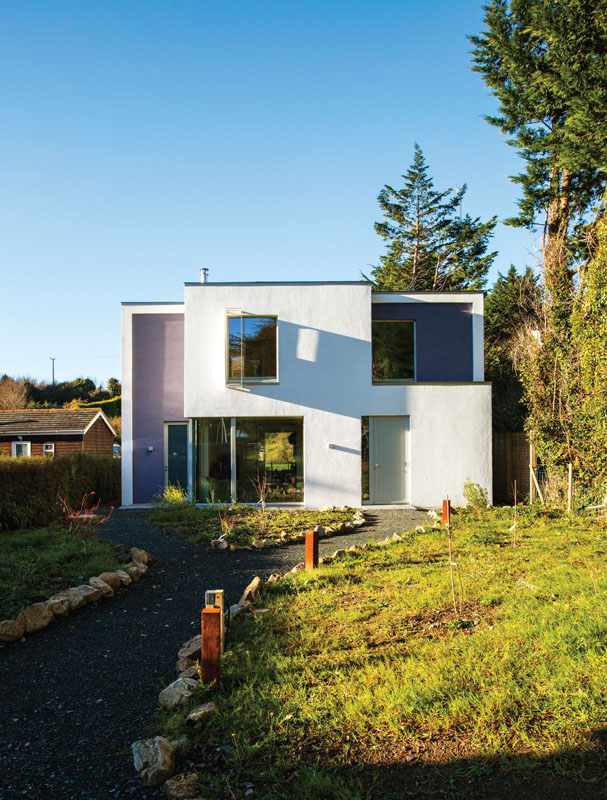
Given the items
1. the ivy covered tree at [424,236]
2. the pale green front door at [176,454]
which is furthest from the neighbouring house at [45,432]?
the ivy covered tree at [424,236]

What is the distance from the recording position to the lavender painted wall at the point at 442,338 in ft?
49.2

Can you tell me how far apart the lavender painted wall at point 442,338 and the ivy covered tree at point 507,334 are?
132cm

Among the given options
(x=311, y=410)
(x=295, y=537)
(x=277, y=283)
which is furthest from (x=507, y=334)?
(x=295, y=537)

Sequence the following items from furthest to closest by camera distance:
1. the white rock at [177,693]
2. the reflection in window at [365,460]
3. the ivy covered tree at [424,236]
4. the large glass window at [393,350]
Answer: the ivy covered tree at [424,236], the large glass window at [393,350], the reflection in window at [365,460], the white rock at [177,693]

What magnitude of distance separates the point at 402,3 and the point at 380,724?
11877 millimetres

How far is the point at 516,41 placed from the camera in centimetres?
1761

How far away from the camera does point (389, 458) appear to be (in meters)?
14.6

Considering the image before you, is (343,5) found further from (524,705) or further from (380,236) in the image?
(380,236)

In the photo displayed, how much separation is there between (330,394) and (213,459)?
3538 mm

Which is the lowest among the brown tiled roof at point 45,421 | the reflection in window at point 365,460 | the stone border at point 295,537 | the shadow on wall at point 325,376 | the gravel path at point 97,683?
the stone border at point 295,537

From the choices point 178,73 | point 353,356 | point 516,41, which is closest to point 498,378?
point 353,356

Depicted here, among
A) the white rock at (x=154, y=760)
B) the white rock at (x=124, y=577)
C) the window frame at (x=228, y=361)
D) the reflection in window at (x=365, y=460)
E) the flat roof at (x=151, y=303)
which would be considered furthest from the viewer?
the flat roof at (x=151, y=303)

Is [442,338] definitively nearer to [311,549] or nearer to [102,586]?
[311,549]

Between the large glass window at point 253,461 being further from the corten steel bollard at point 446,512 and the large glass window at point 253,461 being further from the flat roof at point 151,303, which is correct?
the corten steel bollard at point 446,512
